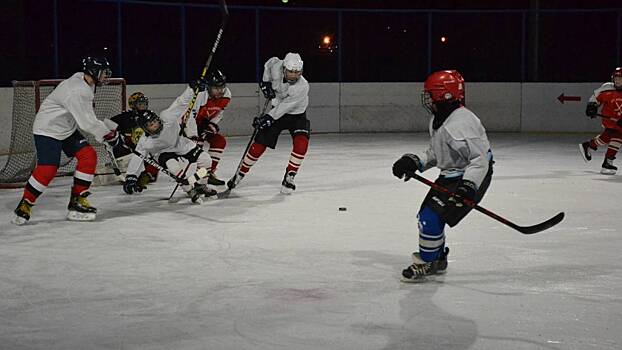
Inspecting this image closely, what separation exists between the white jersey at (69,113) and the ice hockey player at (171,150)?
789mm

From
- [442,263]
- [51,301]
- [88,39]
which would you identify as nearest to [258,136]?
[442,263]

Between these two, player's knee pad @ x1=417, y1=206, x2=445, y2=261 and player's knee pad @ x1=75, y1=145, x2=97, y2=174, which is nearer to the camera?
player's knee pad @ x1=417, y1=206, x2=445, y2=261

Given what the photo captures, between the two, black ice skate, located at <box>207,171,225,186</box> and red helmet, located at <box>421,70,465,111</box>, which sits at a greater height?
red helmet, located at <box>421,70,465,111</box>

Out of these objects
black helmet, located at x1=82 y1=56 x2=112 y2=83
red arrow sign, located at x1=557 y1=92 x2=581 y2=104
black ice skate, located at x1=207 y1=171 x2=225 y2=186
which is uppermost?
black helmet, located at x1=82 y1=56 x2=112 y2=83

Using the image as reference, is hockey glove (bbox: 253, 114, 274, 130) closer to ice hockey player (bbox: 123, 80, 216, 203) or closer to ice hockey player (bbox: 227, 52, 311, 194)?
ice hockey player (bbox: 227, 52, 311, 194)

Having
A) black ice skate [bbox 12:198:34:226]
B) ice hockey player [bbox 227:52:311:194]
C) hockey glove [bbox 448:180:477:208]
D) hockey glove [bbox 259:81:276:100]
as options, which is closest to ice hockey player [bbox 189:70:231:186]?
hockey glove [bbox 259:81:276:100]

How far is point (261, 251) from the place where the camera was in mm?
5617

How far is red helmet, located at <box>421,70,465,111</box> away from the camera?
471cm

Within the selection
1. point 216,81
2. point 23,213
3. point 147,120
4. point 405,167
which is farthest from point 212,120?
point 405,167

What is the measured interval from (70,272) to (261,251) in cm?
112

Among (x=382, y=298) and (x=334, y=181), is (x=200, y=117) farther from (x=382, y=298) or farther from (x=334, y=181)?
(x=382, y=298)

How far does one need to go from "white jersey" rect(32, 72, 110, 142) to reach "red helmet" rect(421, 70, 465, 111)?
2.66 m

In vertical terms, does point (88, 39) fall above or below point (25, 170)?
above

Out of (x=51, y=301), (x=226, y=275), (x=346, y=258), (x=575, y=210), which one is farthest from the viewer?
(x=575, y=210)
